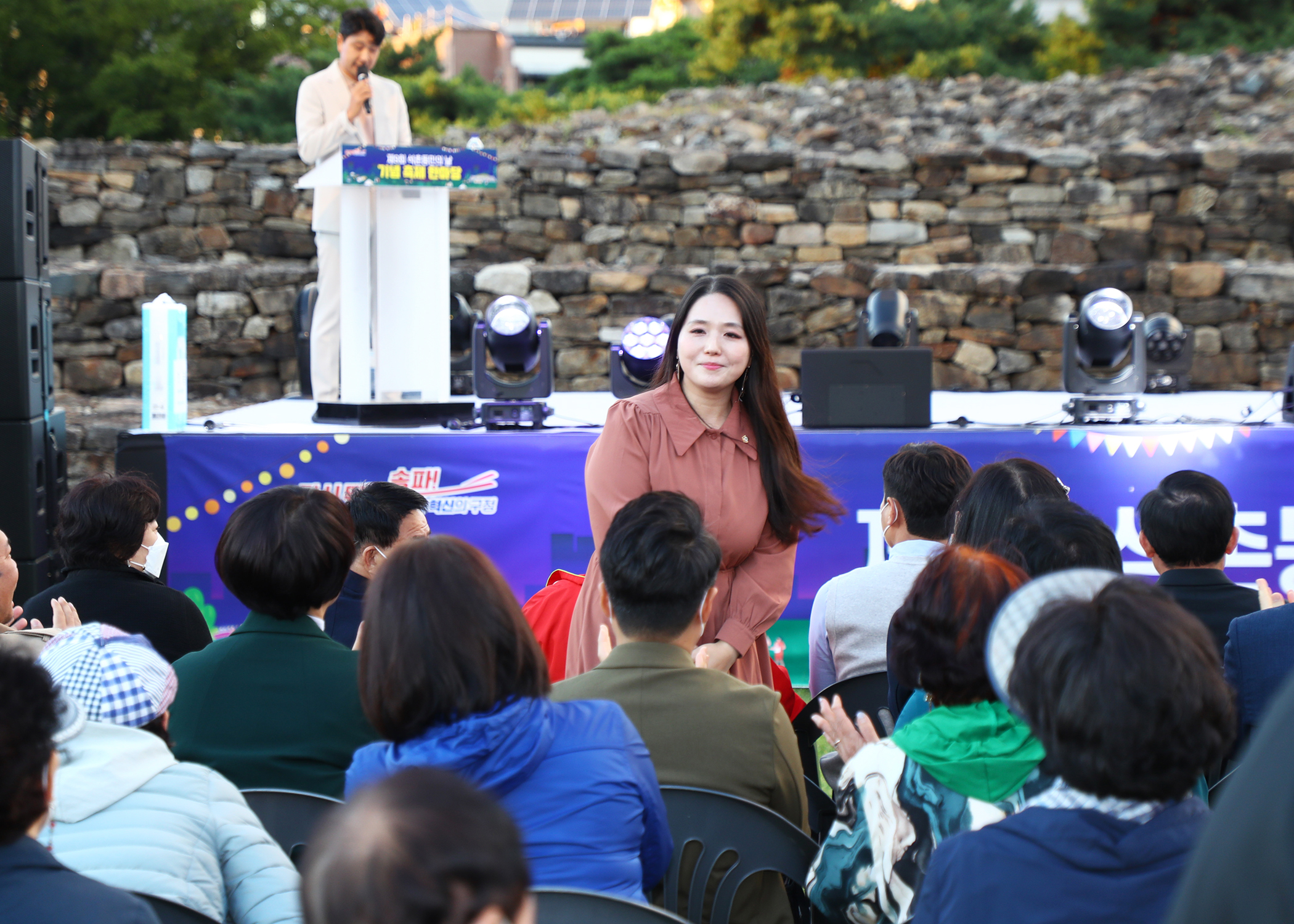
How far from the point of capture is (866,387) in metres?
4.09

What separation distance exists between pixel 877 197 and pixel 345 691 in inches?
309

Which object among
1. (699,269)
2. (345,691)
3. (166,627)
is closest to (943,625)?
(345,691)

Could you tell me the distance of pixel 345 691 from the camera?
1689mm

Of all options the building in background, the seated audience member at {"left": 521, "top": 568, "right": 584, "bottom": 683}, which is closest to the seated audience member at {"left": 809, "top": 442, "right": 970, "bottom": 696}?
the seated audience member at {"left": 521, "top": 568, "right": 584, "bottom": 683}

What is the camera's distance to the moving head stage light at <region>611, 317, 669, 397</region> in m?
4.72

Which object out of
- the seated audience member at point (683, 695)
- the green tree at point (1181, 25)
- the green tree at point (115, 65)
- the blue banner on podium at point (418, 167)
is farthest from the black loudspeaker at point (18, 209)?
the green tree at point (1181, 25)

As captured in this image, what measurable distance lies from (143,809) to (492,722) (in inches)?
16.2

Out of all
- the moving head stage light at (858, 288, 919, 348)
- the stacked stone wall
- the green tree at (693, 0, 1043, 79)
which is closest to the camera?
the moving head stage light at (858, 288, 919, 348)

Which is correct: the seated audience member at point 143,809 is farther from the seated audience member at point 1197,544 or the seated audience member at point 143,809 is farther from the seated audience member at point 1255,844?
the seated audience member at point 1197,544

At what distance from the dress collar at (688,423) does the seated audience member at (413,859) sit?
1.58 meters

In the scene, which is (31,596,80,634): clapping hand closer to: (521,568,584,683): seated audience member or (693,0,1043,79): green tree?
Answer: (521,568,584,683): seated audience member

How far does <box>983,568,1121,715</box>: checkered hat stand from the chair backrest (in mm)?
452

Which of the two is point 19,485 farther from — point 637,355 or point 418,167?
point 637,355

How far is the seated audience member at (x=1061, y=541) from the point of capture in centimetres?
175
